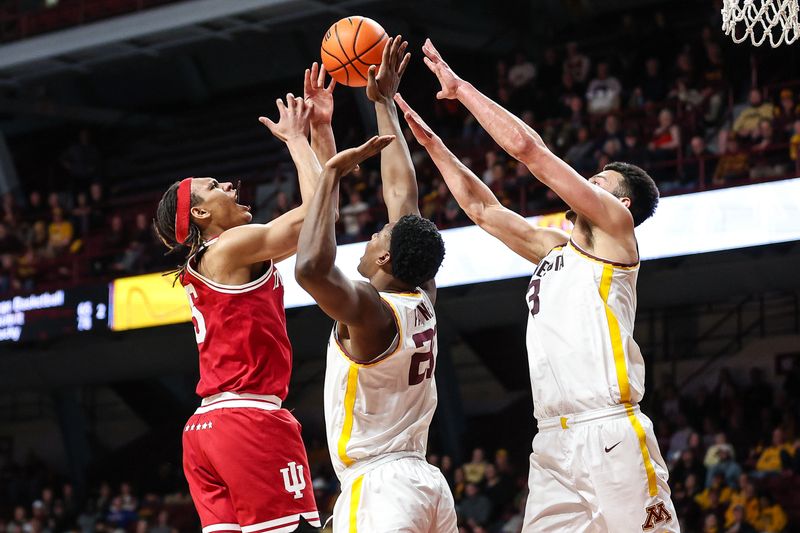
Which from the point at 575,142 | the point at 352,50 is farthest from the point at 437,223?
the point at 352,50

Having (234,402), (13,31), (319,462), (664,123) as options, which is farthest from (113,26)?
(234,402)

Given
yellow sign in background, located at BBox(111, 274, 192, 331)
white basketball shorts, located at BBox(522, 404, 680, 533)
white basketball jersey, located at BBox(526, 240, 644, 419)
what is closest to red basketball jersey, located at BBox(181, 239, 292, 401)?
white basketball jersey, located at BBox(526, 240, 644, 419)

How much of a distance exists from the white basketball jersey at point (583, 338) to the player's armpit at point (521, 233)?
425 mm

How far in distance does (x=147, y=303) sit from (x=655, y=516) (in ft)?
37.6

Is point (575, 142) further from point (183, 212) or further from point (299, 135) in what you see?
point (183, 212)

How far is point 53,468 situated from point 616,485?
57.1 ft

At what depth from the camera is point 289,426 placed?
17.6 ft

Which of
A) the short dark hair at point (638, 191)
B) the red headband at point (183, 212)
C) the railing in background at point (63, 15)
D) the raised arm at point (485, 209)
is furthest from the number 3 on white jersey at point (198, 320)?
the railing in background at point (63, 15)

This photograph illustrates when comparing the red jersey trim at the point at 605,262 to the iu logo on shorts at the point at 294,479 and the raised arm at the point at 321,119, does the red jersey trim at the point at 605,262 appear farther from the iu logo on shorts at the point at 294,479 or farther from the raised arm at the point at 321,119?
the iu logo on shorts at the point at 294,479

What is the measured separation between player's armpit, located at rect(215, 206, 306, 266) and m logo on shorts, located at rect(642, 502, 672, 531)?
190cm

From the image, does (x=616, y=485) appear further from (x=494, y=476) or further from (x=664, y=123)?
(x=664, y=123)

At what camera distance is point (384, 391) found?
16.3ft

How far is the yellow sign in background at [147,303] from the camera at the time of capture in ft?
50.8

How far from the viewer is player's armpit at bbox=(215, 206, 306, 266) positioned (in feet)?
17.1
